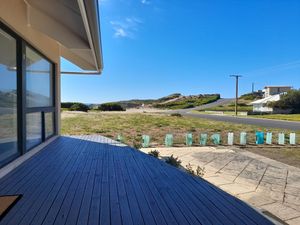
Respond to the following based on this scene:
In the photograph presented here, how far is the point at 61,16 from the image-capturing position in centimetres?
Result: 478

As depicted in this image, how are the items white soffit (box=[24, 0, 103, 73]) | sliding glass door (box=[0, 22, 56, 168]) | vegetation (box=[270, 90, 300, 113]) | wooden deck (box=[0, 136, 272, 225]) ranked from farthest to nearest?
vegetation (box=[270, 90, 300, 113])
sliding glass door (box=[0, 22, 56, 168])
white soffit (box=[24, 0, 103, 73])
wooden deck (box=[0, 136, 272, 225])

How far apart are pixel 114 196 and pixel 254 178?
4.17 meters

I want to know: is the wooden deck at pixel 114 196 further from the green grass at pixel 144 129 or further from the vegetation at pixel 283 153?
the green grass at pixel 144 129

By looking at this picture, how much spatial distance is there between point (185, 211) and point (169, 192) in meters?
0.60

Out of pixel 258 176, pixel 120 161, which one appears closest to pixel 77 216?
pixel 120 161

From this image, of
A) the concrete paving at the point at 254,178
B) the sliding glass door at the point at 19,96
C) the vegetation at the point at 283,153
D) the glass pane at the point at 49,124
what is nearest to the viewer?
the sliding glass door at the point at 19,96

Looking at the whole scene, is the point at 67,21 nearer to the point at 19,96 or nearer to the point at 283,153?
the point at 19,96

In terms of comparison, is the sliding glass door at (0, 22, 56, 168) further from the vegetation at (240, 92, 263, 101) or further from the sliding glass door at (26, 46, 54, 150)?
the vegetation at (240, 92, 263, 101)

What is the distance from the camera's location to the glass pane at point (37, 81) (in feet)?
17.9

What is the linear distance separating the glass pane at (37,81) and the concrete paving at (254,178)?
4249 mm

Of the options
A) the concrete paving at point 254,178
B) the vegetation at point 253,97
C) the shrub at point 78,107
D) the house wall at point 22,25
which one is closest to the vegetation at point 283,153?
the concrete paving at point 254,178

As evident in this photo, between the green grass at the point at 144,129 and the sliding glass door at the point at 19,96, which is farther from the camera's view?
the green grass at the point at 144,129

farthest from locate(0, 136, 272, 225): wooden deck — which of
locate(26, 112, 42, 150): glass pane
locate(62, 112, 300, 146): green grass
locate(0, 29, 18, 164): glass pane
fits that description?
locate(62, 112, 300, 146): green grass

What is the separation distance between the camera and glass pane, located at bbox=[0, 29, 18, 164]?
3990 mm
